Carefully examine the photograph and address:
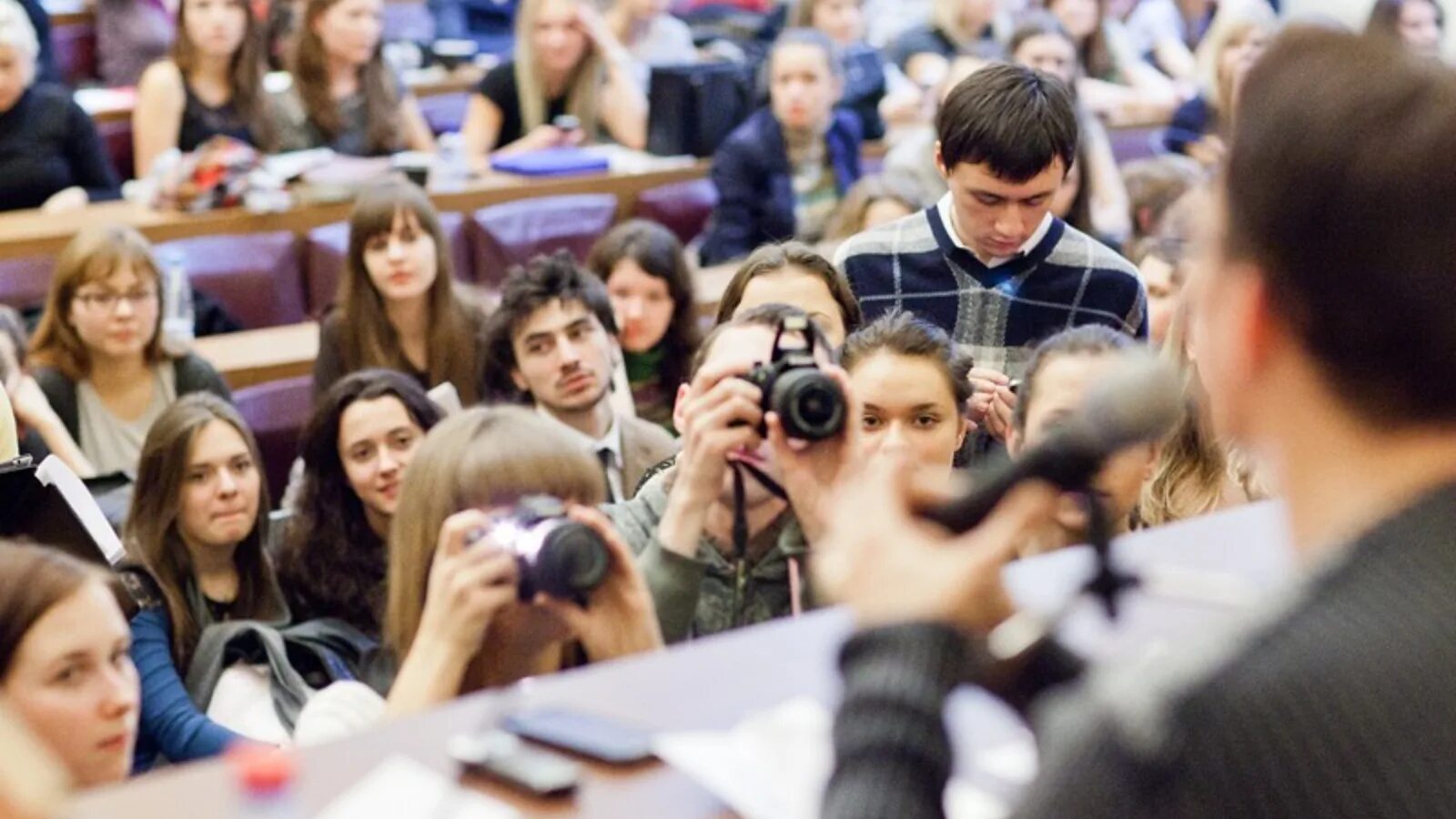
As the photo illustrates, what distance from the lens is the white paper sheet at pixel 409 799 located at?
106 cm

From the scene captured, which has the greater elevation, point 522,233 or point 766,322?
point 766,322

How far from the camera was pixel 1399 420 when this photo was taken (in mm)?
866

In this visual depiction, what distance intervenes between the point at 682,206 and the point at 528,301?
1.81m

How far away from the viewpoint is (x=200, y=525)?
9.01 ft

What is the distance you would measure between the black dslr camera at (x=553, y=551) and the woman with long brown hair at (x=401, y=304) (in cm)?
222

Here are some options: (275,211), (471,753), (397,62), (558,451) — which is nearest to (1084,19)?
A: (397,62)

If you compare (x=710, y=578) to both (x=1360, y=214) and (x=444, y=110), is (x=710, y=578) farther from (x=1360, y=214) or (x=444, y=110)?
(x=444, y=110)

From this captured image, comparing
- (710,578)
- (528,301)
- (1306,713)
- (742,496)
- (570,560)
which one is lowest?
(528,301)

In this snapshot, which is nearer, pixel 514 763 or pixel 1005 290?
pixel 514 763

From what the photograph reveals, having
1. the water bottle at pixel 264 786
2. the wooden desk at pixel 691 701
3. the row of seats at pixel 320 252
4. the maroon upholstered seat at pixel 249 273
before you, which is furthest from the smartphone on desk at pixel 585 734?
the maroon upholstered seat at pixel 249 273

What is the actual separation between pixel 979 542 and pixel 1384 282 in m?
0.23

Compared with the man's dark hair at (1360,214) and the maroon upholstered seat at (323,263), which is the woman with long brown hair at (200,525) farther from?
the man's dark hair at (1360,214)

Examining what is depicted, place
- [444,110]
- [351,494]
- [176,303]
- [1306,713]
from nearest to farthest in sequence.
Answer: [1306,713]
[351,494]
[176,303]
[444,110]

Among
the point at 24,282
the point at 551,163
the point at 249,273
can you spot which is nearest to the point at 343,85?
the point at 551,163
